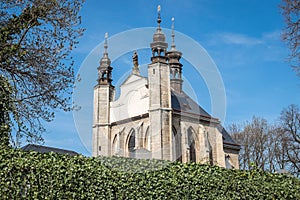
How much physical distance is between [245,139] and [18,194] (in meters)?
36.3

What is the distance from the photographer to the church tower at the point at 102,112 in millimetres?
Answer: 29828

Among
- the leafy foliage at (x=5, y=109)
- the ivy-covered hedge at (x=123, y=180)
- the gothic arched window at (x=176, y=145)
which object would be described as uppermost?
the gothic arched window at (x=176, y=145)

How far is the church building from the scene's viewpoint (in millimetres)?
25859

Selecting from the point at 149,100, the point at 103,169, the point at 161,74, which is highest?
the point at 161,74

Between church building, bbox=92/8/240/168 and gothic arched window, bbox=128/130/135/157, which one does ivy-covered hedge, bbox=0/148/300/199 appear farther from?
gothic arched window, bbox=128/130/135/157

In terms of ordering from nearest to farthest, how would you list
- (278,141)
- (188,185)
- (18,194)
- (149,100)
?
(18,194) < (188,185) < (149,100) < (278,141)

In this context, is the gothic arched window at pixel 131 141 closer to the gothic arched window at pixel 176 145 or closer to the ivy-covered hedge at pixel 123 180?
the gothic arched window at pixel 176 145

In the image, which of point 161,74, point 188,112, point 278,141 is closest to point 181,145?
point 188,112

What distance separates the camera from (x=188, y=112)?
29.2m

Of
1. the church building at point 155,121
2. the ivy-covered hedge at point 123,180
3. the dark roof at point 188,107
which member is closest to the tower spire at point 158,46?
the church building at point 155,121

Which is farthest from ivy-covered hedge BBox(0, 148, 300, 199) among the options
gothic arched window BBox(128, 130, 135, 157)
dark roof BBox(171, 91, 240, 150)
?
gothic arched window BBox(128, 130, 135, 157)

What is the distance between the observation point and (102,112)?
30609 mm

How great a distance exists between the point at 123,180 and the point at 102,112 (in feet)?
73.9

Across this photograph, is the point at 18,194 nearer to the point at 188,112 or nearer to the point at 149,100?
the point at 149,100
